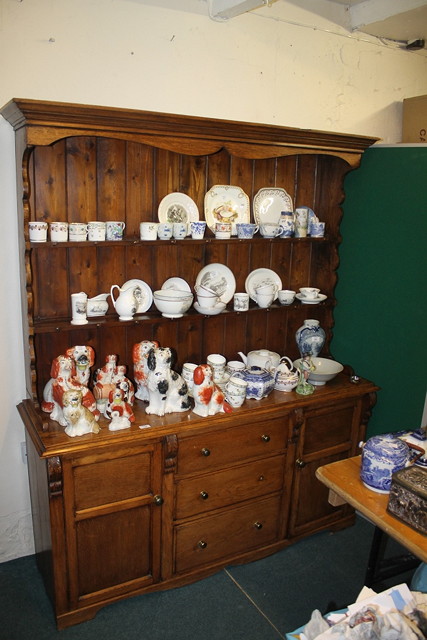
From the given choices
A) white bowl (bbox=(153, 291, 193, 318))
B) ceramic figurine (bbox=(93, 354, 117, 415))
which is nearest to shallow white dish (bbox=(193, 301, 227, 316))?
white bowl (bbox=(153, 291, 193, 318))

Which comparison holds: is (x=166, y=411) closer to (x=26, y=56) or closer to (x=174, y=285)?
(x=174, y=285)

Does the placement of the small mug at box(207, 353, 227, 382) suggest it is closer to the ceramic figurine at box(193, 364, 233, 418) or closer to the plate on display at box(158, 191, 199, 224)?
the ceramic figurine at box(193, 364, 233, 418)

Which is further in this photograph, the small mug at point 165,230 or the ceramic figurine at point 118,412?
the small mug at point 165,230

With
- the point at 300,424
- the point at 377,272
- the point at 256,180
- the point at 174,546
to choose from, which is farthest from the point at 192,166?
the point at 174,546

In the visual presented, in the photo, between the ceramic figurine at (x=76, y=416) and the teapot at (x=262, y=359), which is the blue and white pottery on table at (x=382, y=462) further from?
the ceramic figurine at (x=76, y=416)

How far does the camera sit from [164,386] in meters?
2.16

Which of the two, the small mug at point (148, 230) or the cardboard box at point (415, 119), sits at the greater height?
the cardboard box at point (415, 119)

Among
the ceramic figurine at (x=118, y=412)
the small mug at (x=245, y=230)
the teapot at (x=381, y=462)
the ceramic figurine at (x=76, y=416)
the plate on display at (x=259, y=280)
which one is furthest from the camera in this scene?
the plate on display at (x=259, y=280)

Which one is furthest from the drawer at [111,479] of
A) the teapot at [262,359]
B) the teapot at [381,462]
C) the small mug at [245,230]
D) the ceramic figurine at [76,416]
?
the small mug at [245,230]

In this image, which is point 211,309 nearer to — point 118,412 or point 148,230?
point 148,230

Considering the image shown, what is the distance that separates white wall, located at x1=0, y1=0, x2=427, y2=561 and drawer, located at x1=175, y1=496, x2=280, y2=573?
77 cm

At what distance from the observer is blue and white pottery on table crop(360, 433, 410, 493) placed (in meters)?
1.79

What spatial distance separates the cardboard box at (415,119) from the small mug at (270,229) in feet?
3.36

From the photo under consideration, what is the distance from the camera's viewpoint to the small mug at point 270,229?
251cm
